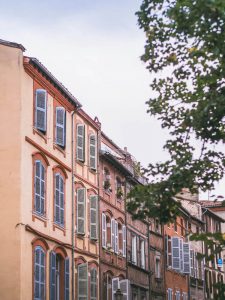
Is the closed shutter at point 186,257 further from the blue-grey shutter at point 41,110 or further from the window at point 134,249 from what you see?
the blue-grey shutter at point 41,110

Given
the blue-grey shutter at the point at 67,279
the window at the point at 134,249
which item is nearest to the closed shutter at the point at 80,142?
the blue-grey shutter at the point at 67,279

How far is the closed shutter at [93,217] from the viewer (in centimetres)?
3866

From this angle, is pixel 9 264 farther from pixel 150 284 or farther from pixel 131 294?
pixel 150 284

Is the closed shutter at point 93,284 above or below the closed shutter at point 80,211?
below

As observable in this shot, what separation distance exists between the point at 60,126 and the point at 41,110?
2.72m

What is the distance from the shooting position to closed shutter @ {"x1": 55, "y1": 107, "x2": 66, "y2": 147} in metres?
34.5

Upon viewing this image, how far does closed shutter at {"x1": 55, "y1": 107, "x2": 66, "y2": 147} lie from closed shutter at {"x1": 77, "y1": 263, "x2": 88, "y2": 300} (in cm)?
600

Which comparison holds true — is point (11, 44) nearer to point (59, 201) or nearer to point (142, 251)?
point (59, 201)

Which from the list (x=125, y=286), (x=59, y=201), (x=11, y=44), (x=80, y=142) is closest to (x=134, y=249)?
(x=125, y=286)

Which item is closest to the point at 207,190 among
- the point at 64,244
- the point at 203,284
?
the point at 64,244

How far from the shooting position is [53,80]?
3384 centimetres

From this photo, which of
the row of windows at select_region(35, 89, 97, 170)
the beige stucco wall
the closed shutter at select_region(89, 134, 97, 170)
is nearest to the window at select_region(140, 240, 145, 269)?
the row of windows at select_region(35, 89, 97, 170)

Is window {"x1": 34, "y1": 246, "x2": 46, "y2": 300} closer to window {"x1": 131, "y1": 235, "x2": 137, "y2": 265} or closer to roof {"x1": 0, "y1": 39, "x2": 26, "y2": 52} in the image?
roof {"x1": 0, "y1": 39, "x2": 26, "y2": 52}

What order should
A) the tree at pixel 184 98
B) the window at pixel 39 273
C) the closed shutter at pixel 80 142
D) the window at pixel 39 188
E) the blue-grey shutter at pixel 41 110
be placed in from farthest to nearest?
the closed shutter at pixel 80 142
the blue-grey shutter at pixel 41 110
the window at pixel 39 188
the window at pixel 39 273
the tree at pixel 184 98
